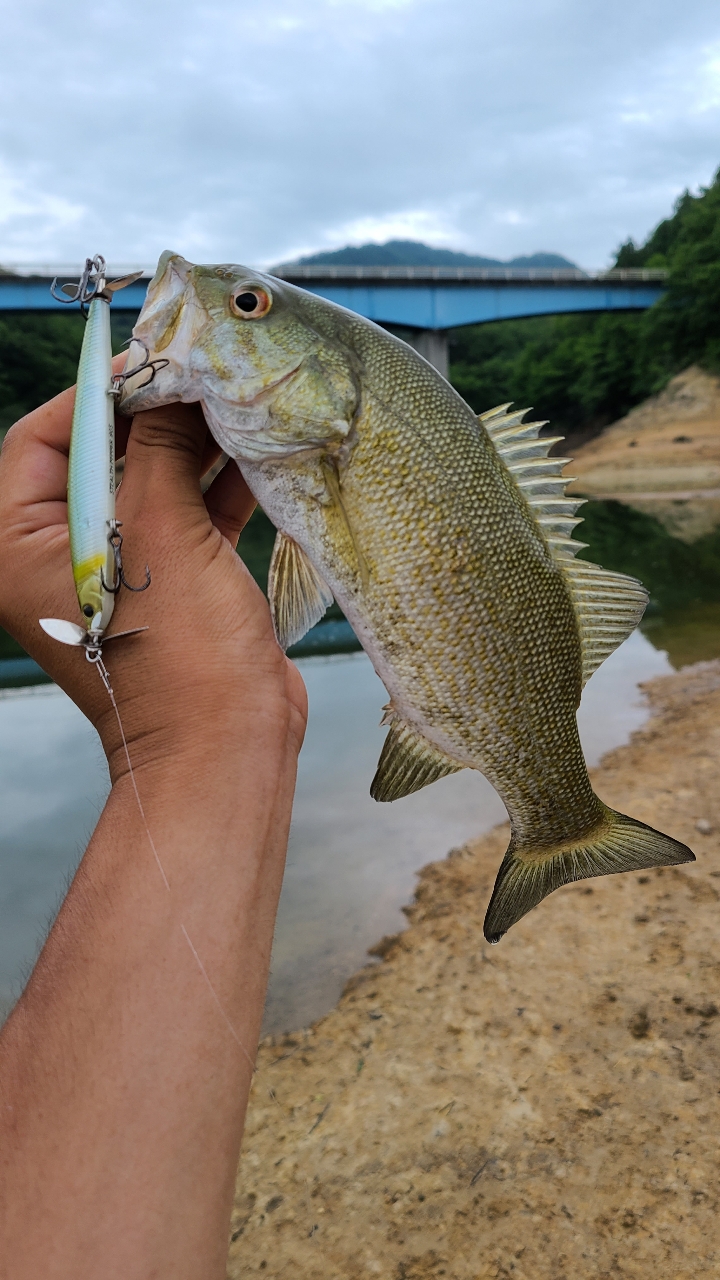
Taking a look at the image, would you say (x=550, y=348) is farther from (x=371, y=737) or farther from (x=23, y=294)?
(x=371, y=737)

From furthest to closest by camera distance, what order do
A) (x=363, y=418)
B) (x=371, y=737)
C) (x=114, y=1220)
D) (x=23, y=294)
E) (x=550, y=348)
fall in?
1. (x=550, y=348)
2. (x=23, y=294)
3. (x=371, y=737)
4. (x=363, y=418)
5. (x=114, y=1220)

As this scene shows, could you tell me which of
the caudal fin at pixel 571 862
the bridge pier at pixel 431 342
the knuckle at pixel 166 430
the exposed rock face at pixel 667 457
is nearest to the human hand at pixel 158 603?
the knuckle at pixel 166 430

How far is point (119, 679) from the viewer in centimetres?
174

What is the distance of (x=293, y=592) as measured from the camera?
1.99 m

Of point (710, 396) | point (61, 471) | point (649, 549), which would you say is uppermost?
point (61, 471)

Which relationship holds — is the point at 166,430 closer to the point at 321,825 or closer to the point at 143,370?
the point at 143,370

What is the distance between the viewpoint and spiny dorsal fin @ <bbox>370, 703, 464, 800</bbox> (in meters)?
2.05

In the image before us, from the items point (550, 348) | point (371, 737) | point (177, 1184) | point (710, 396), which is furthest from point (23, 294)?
point (550, 348)

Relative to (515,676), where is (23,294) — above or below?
above

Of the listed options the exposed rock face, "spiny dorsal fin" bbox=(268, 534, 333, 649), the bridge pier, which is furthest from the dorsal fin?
the bridge pier

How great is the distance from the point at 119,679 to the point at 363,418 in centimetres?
87

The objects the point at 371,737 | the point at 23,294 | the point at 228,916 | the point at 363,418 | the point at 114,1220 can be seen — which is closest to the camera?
the point at 114,1220

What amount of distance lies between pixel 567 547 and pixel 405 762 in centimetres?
74

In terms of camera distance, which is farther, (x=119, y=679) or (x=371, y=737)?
(x=371, y=737)
